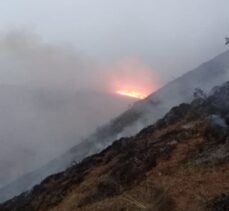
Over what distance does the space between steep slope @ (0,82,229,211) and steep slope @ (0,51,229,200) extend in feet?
56.1

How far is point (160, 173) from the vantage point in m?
27.6

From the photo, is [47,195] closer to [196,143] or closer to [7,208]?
[7,208]

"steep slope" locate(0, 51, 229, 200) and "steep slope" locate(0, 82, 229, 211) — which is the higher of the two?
"steep slope" locate(0, 51, 229, 200)

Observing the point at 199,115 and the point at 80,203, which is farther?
the point at 199,115

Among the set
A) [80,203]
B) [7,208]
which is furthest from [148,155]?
[7,208]

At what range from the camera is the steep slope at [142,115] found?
192 feet

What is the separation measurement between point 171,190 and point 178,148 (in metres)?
6.87

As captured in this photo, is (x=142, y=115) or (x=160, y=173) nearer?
(x=160, y=173)

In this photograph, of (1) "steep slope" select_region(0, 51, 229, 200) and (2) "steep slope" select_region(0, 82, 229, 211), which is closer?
(2) "steep slope" select_region(0, 82, 229, 211)

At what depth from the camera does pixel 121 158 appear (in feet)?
113

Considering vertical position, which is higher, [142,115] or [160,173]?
[142,115]

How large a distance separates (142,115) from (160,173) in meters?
36.9

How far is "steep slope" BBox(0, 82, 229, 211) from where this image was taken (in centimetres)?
2362

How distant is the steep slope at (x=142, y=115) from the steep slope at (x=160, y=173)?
1711 cm
